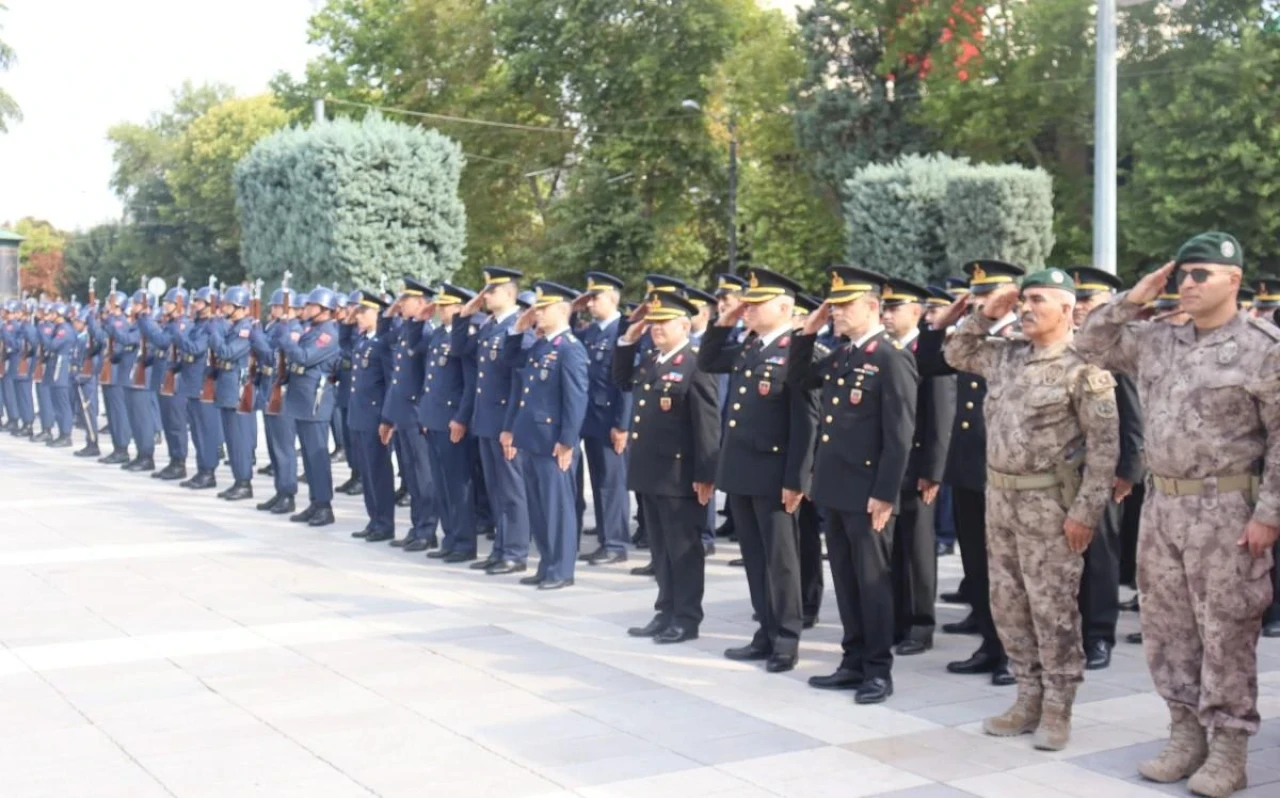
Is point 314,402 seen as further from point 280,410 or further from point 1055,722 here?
point 1055,722

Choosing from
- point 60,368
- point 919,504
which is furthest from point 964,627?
point 60,368

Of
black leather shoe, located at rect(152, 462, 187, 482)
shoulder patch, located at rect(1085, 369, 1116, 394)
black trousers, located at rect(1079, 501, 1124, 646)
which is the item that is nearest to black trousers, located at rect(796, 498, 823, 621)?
black trousers, located at rect(1079, 501, 1124, 646)

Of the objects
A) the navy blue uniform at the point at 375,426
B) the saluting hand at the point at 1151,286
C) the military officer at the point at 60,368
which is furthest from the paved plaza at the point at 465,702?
the military officer at the point at 60,368

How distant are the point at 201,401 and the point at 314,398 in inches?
128

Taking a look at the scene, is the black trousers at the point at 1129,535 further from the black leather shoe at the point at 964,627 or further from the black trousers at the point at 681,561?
the black trousers at the point at 681,561

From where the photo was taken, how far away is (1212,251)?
558cm

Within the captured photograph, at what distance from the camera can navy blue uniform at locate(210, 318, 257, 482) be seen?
15.2 m

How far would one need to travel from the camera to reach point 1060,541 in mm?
6246

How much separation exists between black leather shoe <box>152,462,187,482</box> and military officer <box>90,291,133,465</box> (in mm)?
1556

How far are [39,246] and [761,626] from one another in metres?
101

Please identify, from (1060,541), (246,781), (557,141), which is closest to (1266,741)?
(1060,541)

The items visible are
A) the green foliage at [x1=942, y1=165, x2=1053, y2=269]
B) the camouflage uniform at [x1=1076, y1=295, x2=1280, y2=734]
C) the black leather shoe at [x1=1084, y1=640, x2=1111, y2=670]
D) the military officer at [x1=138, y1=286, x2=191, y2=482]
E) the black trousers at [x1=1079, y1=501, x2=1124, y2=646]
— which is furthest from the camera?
the green foliage at [x1=942, y1=165, x2=1053, y2=269]

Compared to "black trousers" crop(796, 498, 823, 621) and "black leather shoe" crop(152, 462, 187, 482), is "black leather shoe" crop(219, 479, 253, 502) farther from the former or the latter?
"black trousers" crop(796, 498, 823, 621)

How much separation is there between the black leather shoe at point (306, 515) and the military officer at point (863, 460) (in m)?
6.89
